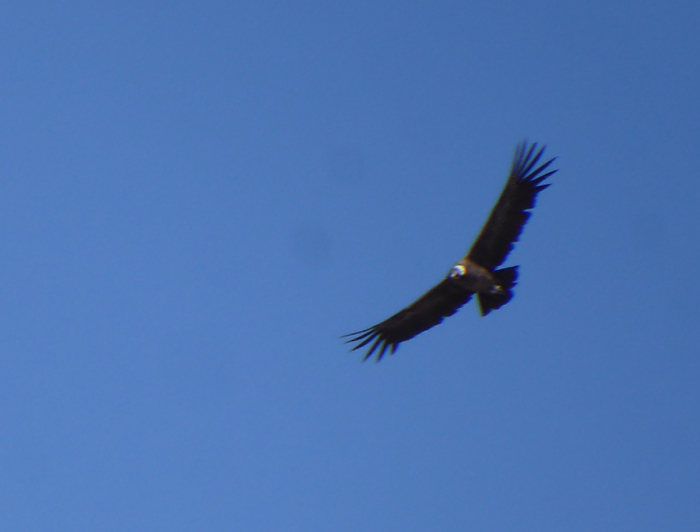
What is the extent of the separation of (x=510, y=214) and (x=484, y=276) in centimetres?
119

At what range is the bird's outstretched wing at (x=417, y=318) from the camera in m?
18.3

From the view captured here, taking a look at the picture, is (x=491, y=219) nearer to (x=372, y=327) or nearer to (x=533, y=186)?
(x=533, y=186)

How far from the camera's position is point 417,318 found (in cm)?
1875

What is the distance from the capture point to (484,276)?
679 inches

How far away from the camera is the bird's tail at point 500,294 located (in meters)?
17.1

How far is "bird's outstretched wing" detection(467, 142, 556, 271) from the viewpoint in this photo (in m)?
16.6

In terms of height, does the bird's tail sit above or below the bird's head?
below

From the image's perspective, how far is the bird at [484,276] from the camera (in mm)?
16609

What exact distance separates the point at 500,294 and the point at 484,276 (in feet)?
1.43

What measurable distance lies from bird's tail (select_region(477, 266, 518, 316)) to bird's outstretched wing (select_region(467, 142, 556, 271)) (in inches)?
10.4

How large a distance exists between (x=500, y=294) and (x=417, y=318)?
2.01 metres

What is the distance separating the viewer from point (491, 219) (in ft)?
55.3

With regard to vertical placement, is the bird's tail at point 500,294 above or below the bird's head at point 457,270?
below

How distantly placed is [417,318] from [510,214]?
3.03 metres
